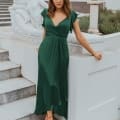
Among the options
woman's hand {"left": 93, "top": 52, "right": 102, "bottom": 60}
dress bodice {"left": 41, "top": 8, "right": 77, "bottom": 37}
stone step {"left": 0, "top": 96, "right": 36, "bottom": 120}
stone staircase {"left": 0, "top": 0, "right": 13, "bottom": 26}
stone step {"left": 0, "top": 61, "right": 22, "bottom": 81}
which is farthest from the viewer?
stone staircase {"left": 0, "top": 0, "right": 13, "bottom": 26}

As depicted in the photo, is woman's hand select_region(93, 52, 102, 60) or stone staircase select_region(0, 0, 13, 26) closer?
woman's hand select_region(93, 52, 102, 60)

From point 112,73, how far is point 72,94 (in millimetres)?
593

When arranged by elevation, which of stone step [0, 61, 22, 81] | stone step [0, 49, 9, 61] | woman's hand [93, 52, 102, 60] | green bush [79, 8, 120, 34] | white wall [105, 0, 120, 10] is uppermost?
white wall [105, 0, 120, 10]

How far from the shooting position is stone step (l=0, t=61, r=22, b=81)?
3510 mm

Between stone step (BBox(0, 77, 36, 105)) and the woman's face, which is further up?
the woman's face

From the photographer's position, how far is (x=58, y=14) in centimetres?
270

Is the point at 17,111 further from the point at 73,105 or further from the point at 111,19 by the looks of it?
the point at 111,19

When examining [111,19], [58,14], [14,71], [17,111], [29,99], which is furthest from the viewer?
[111,19]

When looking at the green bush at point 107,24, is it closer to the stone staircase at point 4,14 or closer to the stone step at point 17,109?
the stone staircase at point 4,14

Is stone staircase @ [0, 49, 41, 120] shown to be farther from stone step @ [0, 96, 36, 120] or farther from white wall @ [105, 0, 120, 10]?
white wall @ [105, 0, 120, 10]

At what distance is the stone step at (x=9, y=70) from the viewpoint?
351 cm

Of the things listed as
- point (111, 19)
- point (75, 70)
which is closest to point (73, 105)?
point (75, 70)

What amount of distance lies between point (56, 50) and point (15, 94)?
2.77 ft

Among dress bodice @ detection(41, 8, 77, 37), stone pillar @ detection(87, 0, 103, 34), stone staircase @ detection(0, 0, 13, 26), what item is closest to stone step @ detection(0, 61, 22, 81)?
dress bodice @ detection(41, 8, 77, 37)
